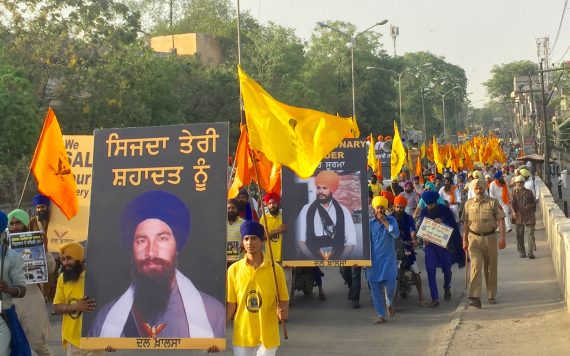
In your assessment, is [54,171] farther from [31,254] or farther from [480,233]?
[480,233]

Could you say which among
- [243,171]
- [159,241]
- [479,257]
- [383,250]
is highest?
[243,171]

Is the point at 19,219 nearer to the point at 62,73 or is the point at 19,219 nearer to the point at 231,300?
the point at 231,300

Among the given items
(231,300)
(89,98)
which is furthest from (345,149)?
(89,98)

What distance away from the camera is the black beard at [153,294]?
5562 mm

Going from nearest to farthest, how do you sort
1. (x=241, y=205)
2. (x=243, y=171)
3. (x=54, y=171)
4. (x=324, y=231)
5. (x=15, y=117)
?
(x=54, y=171), (x=324, y=231), (x=241, y=205), (x=243, y=171), (x=15, y=117)

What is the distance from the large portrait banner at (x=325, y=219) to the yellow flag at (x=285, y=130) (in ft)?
10.4

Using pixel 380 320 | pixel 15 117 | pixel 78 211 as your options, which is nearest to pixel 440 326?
pixel 380 320

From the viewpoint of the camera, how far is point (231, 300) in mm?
5684

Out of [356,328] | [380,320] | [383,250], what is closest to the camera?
[356,328]

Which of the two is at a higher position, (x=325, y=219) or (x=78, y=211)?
(x=78, y=211)

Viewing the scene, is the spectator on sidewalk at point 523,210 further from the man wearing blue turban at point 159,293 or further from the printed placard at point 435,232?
the man wearing blue turban at point 159,293

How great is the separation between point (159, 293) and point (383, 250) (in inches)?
206

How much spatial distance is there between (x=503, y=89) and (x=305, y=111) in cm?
12385

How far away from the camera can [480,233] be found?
10477 mm
